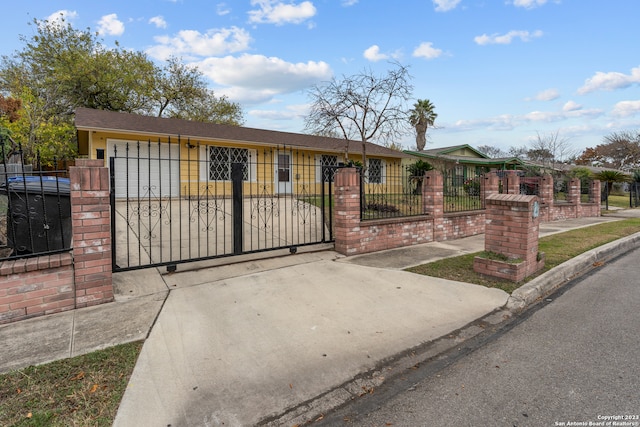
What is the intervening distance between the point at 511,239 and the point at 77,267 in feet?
19.7

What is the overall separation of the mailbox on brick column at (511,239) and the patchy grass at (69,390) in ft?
16.0

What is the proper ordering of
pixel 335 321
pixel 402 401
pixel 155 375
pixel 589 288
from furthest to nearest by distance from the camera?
pixel 589 288 < pixel 335 321 < pixel 155 375 < pixel 402 401

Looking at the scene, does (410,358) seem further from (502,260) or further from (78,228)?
(78,228)

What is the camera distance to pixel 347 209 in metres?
6.51

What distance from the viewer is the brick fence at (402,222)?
6527mm

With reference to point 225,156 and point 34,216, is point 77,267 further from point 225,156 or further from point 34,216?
point 225,156

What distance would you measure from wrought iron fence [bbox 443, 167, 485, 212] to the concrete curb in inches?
124

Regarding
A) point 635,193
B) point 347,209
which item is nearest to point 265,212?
point 347,209

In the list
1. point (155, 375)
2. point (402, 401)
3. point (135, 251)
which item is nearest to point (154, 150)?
point (135, 251)

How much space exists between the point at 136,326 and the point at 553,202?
15.7 metres

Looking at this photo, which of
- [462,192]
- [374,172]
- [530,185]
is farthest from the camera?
[374,172]

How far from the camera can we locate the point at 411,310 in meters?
3.96

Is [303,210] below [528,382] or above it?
above

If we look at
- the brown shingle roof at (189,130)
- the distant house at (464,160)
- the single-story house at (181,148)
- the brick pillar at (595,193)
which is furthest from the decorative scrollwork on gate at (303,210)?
the brick pillar at (595,193)
